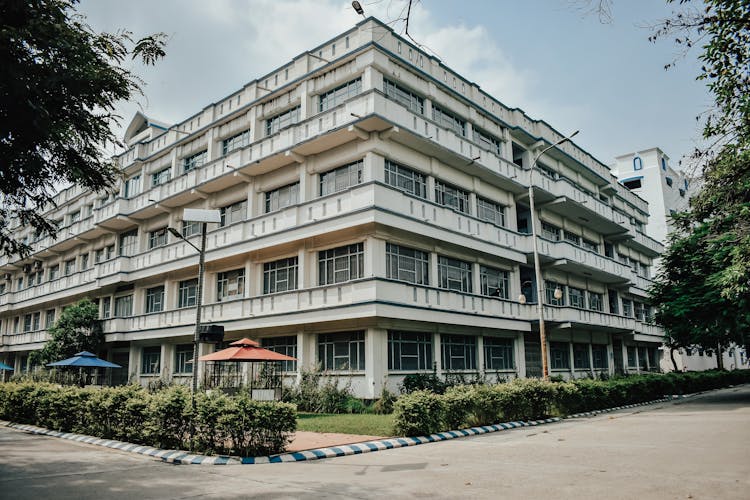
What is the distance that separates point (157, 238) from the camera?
31.9 metres

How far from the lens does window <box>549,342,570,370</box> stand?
31281mm

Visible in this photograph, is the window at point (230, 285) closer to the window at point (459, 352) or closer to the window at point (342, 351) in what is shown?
the window at point (342, 351)

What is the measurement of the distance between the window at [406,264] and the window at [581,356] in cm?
1588

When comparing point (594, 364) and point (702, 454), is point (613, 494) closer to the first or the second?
point (702, 454)

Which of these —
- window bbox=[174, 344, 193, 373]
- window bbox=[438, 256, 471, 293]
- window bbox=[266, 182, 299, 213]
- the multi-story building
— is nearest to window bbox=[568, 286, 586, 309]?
the multi-story building

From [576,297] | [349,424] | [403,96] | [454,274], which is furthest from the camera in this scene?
[576,297]

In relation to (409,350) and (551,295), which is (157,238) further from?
(551,295)

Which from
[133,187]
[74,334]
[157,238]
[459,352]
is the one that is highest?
[133,187]

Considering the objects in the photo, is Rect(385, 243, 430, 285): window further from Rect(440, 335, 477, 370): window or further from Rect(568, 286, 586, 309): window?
Rect(568, 286, 586, 309): window

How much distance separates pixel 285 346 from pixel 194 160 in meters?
13.4

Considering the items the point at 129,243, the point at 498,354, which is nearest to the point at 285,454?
the point at 498,354

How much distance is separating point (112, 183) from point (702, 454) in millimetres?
13512

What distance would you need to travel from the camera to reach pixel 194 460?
10648mm

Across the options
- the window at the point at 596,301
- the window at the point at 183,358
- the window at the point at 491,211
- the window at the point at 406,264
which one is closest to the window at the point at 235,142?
the window at the point at 406,264
